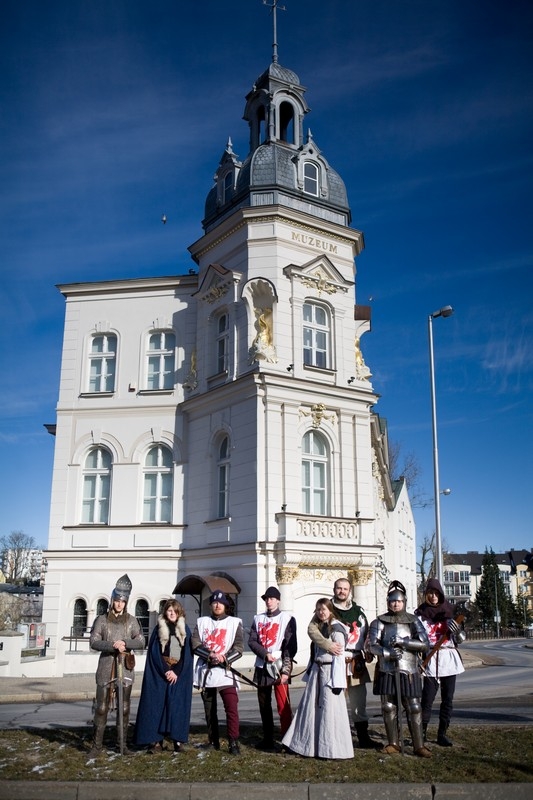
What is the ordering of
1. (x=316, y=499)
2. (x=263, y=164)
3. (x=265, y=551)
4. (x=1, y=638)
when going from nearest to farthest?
1. (x=1, y=638)
2. (x=265, y=551)
3. (x=316, y=499)
4. (x=263, y=164)

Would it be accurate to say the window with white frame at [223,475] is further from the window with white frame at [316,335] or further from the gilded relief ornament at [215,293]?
the gilded relief ornament at [215,293]

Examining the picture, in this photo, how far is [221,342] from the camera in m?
25.0

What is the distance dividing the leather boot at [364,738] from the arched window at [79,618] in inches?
663

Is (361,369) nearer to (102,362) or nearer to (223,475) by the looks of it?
(223,475)

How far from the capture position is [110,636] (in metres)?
8.89

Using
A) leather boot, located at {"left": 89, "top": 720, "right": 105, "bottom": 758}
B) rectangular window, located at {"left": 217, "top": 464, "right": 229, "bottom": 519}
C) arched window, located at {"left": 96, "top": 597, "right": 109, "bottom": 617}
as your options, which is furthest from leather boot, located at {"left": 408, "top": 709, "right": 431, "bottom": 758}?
arched window, located at {"left": 96, "top": 597, "right": 109, "bottom": 617}

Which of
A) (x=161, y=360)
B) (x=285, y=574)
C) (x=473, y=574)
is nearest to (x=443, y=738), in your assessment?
(x=285, y=574)

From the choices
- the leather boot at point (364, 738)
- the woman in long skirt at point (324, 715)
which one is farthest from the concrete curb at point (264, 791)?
the leather boot at point (364, 738)

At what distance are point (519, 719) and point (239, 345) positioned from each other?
572 inches

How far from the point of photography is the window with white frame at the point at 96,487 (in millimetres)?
25484

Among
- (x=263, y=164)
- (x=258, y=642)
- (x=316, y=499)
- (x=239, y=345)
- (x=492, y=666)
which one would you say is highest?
(x=263, y=164)

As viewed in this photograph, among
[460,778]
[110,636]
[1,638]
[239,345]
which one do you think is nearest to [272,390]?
[239,345]

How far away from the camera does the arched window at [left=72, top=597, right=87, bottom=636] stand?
2422 centimetres

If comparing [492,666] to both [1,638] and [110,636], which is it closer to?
[1,638]
